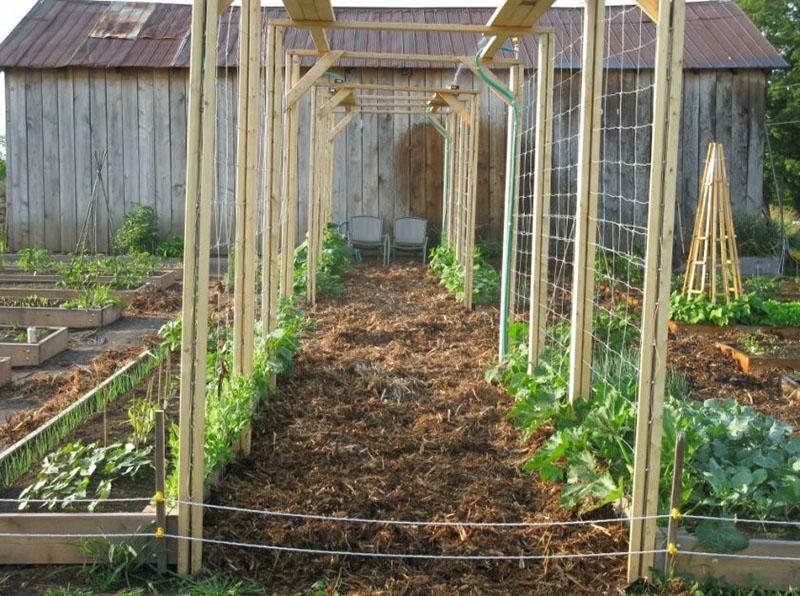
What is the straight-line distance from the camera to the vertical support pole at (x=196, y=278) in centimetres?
353

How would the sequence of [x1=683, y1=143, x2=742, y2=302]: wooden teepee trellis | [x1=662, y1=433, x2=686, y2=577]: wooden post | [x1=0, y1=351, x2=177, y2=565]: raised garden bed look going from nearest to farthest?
[x1=662, y1=433, x2=686, y2=577]: wooden post → [x1=0, y1=351, x2=177, y2=565]: raised garden bed → [x1=683, y1=143, x2=742, y2=302]: wooden teepee trellis

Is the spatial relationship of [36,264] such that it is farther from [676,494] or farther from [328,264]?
[676,494]

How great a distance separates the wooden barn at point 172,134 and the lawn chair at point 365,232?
17.5 inches

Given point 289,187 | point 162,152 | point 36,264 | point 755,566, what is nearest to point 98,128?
point 162,152

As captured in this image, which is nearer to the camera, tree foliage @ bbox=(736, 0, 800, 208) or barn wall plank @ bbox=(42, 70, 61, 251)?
barn wall plank @ bbox=(42, 70, 61, 251)

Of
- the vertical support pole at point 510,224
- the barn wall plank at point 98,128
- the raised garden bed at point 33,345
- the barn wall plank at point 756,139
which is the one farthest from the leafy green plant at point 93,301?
the barn wall plank at point 756,139

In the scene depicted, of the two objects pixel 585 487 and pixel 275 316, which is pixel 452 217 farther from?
pixel 585 487

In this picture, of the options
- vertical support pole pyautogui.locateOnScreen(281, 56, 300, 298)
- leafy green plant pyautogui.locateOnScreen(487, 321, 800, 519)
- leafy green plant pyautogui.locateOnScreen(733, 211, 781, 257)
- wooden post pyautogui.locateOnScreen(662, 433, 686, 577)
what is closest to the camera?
wooden post pyautogui.locateOnScreen(662, 433, 686, 577)

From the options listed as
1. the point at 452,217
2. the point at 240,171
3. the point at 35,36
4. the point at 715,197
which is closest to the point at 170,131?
the point at 35,36

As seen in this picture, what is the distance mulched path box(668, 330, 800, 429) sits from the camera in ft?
21.1

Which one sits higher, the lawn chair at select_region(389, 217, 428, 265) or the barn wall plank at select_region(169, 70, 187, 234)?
the barn wall plank at select_region(169, 70, 187, 234)

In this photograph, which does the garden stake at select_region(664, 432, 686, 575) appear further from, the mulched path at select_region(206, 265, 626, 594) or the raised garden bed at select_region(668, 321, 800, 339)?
the raised garden bed at select_region(668, 321, 800, 339)

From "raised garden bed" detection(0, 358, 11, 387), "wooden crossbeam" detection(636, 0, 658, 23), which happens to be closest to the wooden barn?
"raised garden bed" detection(0, 358, 11, 387)

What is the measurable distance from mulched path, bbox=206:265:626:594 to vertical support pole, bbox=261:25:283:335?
0.58 metres
